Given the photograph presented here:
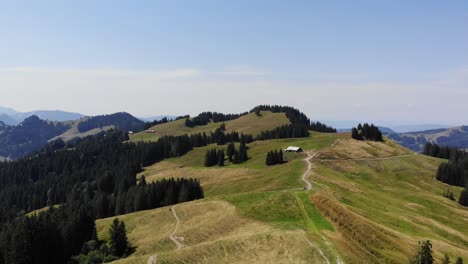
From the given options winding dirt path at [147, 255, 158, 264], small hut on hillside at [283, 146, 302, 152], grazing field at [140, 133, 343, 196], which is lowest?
winding dirt path at [147, 255, 158, 264]

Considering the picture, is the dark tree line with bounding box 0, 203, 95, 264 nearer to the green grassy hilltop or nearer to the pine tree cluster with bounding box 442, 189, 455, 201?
the green grassy hilltop

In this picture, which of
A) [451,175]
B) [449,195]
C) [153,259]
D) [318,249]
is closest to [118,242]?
[153,259]

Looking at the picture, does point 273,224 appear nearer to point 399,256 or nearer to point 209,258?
point 209,258

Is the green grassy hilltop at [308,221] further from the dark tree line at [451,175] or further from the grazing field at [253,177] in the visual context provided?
the dark tree line at [451,175]

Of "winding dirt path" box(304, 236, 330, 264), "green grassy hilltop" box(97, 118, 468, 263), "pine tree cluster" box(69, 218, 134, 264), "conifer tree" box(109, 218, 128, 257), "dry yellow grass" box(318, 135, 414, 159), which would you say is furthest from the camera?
"dry yellow grass" box(318, 135, 414, 159)

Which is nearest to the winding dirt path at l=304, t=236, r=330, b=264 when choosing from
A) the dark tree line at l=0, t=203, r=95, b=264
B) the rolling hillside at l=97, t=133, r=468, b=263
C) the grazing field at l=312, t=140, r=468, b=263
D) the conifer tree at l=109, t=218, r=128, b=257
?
the rolling hillside at l=97, t=133, r=468, b=263

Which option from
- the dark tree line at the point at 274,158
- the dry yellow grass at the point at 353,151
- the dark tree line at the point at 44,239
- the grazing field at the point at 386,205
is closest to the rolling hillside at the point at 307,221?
the grazing field at the point at 386,205

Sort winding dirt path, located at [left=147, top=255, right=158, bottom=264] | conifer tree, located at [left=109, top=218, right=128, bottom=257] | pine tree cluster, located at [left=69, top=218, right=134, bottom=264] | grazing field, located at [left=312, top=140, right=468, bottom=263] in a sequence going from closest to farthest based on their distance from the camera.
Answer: winding dirt path, located at [left=147, top=255, right=158, bottom=264]
grazing field, located at [left=312, top=140, right=468, bottom=263]
pine tree cluster, located at [left=69, top=218, right=134, bottom=264]
conifer tree, located at [left=109, top=218, right=128, bottom=257]
